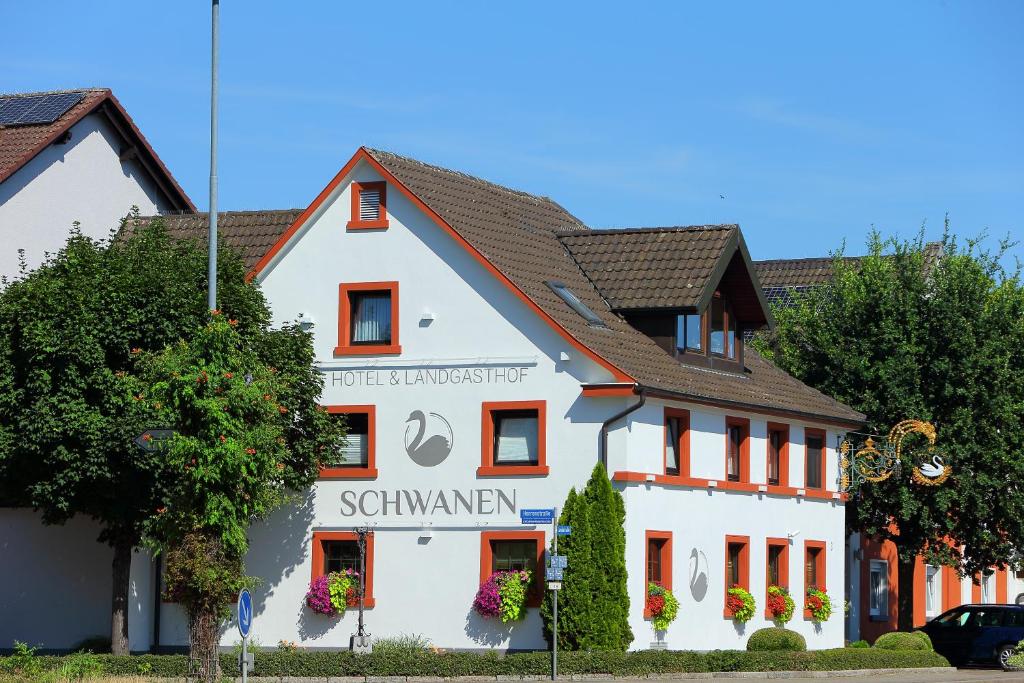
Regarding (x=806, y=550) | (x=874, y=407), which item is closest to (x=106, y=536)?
(x=806, y=550)

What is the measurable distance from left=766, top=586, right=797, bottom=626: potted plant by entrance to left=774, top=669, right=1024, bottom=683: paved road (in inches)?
146

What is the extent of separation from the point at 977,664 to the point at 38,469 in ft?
73.1

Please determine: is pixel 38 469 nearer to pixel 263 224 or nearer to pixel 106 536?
pixel 106 536

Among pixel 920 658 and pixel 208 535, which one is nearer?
pixel 208 535

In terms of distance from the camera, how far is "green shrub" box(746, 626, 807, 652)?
128 ft

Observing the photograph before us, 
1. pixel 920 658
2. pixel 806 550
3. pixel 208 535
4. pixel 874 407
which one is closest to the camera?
pixel 208 535

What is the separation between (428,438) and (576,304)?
4.27 metres

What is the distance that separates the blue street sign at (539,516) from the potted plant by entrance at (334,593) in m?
6.02

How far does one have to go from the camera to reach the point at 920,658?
4019 centimetres

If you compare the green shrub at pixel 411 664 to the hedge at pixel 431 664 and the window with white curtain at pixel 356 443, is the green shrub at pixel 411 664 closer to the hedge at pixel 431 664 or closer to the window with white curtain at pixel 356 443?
the hedge at pixel 431 664

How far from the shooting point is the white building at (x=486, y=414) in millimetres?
37125

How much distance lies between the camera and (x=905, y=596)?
48875mm

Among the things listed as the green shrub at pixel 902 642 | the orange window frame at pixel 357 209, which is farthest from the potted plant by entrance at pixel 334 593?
the green shrub at pixel 902 642

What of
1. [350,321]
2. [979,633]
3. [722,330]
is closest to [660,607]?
[722,330]
